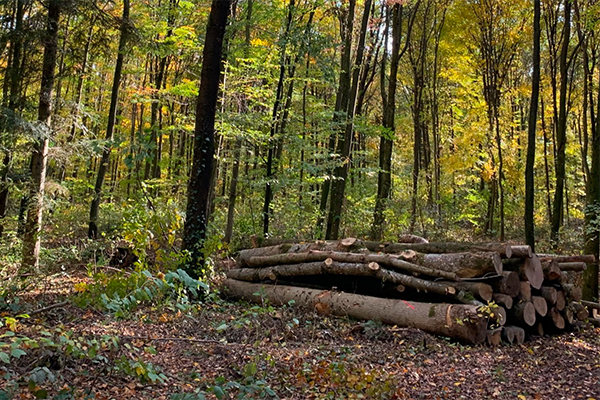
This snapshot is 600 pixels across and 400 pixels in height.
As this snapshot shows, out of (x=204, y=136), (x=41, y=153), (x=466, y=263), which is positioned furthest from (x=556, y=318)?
(x=41, y=153)

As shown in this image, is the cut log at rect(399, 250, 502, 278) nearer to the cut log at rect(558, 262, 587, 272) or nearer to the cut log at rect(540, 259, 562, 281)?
the cut log at rect(540, 259, 562, 281)

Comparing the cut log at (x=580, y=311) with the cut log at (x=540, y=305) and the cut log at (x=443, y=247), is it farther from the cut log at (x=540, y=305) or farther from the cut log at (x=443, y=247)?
the cut log at (x=443, y=247)

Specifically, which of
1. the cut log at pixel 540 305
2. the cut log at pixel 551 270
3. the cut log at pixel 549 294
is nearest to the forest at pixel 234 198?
the cut log at pixel 540 305

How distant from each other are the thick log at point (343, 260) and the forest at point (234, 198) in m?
A: 0.99

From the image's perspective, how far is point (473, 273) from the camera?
7.01 m

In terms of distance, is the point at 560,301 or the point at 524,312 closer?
the point at 524,312

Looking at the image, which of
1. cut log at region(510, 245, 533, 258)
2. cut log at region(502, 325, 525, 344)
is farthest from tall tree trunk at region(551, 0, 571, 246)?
cut log at region(502, 325, 525, 344)

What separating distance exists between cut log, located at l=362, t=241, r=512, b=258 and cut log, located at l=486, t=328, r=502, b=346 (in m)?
1.32

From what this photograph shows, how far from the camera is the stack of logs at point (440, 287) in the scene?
666 cm

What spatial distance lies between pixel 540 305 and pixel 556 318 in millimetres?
687

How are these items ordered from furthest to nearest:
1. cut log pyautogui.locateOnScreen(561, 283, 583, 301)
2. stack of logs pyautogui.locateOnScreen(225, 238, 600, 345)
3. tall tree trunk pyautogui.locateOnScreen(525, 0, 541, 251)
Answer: tall tree trunk pyautogui.locateOnScreen(525, 0, 541, 251) → cut log pyautogui.locateOnScreen(561, 283, 583, 301) → stack of logs pyautogui.locateOnScreen(225, 238, 600, 345)

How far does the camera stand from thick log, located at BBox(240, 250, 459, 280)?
7250 millimetres

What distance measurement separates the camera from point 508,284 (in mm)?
7059

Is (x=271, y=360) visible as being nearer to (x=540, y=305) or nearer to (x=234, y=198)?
(x=540, y=305)
